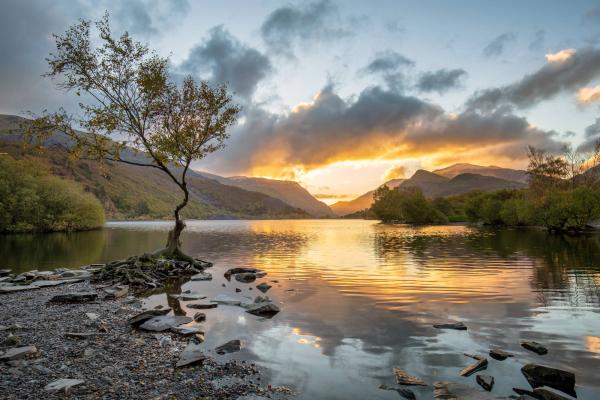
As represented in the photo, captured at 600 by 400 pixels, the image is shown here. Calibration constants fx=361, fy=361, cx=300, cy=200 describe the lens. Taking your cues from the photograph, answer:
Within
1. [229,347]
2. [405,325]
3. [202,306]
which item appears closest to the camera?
[229,347]

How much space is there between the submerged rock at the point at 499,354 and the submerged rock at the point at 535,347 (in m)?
1.31

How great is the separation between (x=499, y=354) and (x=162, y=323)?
1435 centimetres

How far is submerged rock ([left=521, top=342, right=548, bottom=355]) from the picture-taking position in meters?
13.9

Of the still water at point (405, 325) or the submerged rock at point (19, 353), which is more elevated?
the submerged rock at point (19, 353)

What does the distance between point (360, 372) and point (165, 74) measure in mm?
34964

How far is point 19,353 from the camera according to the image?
11.9 meters

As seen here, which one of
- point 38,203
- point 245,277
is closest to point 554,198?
point 245,277

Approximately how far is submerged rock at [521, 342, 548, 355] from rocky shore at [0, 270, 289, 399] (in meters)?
10.1

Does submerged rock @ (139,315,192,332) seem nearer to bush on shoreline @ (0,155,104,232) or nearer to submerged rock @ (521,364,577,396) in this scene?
submerged rock @ (521,364,577,396)

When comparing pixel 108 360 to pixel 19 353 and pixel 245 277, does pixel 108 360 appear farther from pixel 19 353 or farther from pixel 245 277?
pixel 245 277

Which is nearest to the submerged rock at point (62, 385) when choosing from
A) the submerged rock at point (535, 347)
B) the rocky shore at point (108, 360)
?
the rocky shore at point (108, 360)

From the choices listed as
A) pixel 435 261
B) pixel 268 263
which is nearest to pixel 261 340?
pixel 268 263

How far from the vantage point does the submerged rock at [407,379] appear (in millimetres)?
11234

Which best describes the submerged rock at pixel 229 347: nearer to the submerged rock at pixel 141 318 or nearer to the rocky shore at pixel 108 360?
the rocky shore at pixel 108 360
